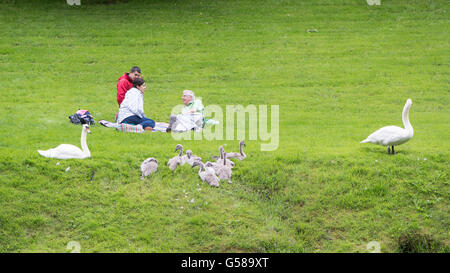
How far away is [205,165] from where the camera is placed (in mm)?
13445

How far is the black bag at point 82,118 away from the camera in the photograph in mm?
17495

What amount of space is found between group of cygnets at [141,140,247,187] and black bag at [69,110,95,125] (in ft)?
15.7

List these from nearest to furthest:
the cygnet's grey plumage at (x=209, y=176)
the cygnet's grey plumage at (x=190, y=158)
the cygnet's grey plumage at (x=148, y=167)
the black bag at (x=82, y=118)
Answer: 1. the cygnet's grey plumage at (x=209, y=176)
2. the cygnet's grey plumage at (x=148, y=167)
3. the cygnet's grey plumage at (x=190, y=158)
4. the black bag at (x=82, y=118)

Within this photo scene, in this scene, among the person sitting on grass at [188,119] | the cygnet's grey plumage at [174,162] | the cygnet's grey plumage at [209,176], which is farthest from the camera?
the person sitting on grass at [188,119]

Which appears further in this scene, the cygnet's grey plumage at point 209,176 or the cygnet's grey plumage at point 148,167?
the cygnet's grey plumage at point 148,167

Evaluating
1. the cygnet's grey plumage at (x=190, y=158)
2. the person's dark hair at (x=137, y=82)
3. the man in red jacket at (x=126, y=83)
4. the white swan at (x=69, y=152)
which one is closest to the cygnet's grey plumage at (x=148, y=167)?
the cygnet's grey plumage at (x=190, y=158)

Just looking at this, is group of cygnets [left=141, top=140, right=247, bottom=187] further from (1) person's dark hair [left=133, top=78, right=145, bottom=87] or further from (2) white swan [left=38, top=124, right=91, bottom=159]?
(1) person's dark hair [left=133, top=78, right=145, bottom=87]

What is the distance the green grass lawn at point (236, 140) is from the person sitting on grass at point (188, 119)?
56 cm

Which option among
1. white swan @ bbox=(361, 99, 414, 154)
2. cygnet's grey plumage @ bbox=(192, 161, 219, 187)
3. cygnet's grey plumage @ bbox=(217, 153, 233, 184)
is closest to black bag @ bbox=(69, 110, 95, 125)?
cygnet's grey plumage @ bbox=(192, 161, 219, 187)

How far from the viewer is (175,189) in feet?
42.8

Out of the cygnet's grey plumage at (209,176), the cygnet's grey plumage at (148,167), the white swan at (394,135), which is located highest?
the white swan at (394,135)

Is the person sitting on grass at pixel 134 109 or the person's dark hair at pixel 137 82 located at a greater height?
the person's dark hair at pixel 137 82

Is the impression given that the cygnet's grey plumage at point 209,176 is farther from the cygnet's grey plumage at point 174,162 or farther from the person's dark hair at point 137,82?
the person's dark hair at point 137,82

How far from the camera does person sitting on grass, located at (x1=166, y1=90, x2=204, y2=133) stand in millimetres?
16406
